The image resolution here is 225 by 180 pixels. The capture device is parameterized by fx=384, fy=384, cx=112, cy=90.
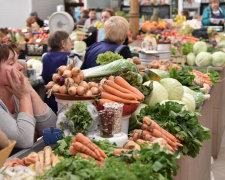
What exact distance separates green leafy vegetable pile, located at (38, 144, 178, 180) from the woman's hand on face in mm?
1011

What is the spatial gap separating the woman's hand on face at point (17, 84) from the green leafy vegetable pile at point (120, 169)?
1.01 metres

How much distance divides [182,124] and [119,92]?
460 mm

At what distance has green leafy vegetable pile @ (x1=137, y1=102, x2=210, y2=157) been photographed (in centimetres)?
241

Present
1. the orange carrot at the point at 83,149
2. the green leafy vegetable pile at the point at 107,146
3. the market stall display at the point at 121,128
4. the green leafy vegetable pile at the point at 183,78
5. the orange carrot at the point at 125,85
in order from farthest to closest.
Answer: the green leafy vegetable pile at the point at 183,78
the orange carrot at the point at 125,85
the green leafy vegetable pile at the point at 107,146
the orange carrot at the point at 83,149
the market stall display at the point at 121,128

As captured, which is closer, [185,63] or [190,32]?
[185,63]

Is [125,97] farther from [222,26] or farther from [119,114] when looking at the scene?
[222,26]

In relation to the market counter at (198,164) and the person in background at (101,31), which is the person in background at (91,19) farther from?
the market counter at (198,164)

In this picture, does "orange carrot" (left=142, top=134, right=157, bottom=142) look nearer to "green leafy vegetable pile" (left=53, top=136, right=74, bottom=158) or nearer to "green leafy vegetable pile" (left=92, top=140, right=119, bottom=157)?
"green leafy vegetable pile" (left=92, top=140, right=119, bottom=157)

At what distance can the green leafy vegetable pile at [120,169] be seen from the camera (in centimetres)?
152

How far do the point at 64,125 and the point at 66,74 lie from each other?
33 centimetres

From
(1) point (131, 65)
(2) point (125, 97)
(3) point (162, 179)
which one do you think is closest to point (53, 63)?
(1) point (131, 65)

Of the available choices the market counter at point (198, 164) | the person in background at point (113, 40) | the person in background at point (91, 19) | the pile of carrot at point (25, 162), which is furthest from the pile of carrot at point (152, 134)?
the person in background at point (91, 19)

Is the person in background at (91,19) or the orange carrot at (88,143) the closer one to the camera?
the orange carrot at (88,143)

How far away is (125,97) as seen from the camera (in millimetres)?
2510
